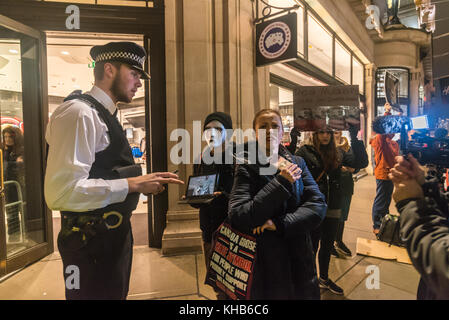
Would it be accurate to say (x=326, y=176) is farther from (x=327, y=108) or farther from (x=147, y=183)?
(x=147, y=183)

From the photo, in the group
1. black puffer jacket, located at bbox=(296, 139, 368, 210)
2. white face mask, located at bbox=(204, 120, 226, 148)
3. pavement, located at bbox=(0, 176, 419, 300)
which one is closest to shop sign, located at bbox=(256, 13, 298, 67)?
black puffer jacket, located at bbox=(296, 139, 368, 210)

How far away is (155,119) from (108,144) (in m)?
2.51

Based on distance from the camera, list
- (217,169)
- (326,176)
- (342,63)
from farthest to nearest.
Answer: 1. (342,63)
2. (326,176)
3. (217,169)

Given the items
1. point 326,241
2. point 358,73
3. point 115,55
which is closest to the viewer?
point 115,55

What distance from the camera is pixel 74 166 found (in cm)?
121

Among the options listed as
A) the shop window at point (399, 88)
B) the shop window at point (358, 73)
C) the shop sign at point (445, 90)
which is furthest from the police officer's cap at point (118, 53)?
the shop window at point (399, 88)

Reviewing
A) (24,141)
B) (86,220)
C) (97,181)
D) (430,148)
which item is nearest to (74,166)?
(97,181)

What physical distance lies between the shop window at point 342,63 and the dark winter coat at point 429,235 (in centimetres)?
894

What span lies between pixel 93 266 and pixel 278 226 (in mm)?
1165

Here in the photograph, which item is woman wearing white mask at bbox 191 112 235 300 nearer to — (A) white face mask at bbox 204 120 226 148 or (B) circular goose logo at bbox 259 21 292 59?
(A) white face mask at bbox 204 120 226 148

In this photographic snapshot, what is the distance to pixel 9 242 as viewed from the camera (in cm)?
357

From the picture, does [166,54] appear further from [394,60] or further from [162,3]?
[394,60]

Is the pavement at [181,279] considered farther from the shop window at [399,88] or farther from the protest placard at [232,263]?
the shop window at [399,88]

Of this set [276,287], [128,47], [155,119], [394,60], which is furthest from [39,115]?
[394,60]
